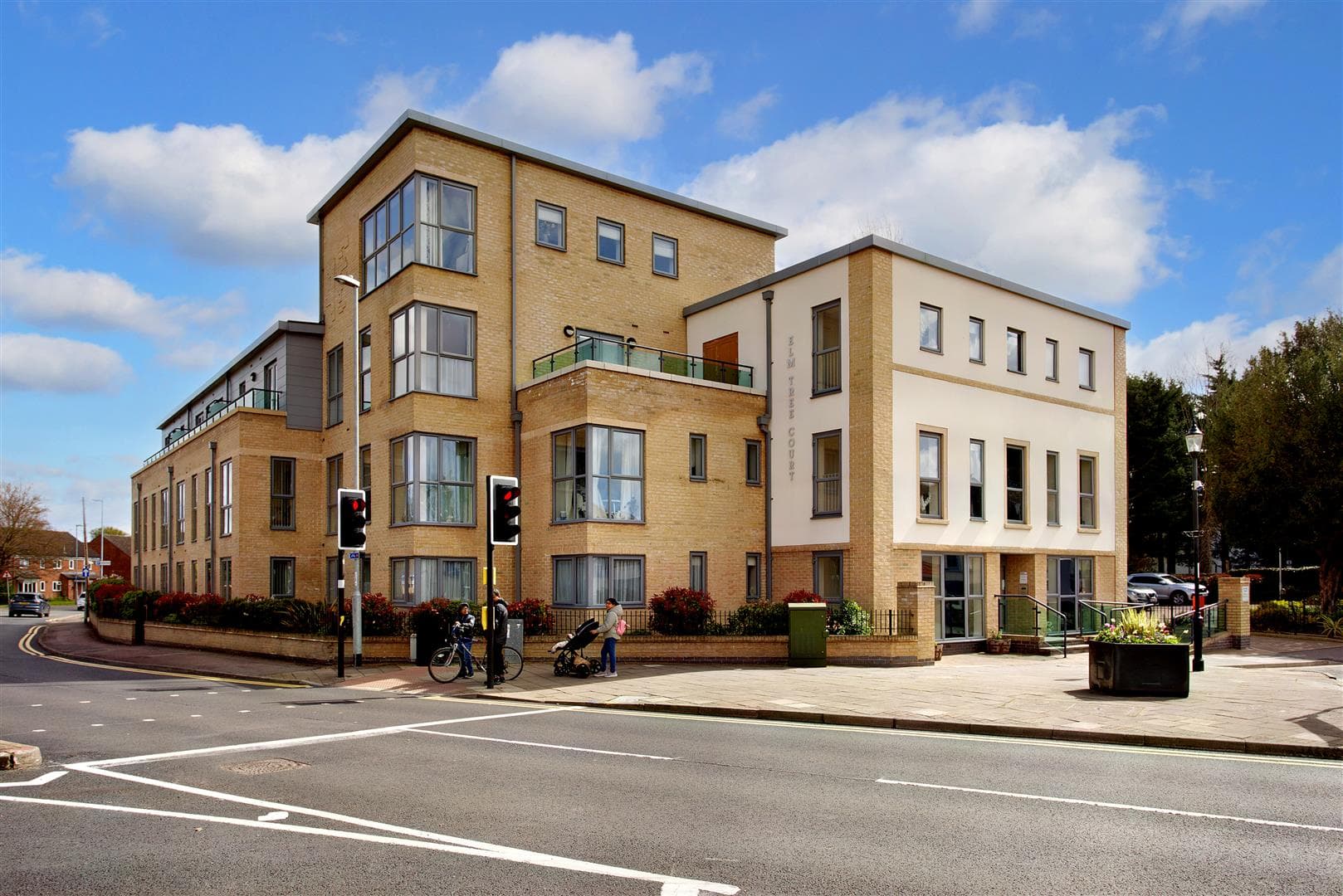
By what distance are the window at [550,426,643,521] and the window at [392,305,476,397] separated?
2895 mm

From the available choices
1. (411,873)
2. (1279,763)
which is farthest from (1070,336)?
(411,873)

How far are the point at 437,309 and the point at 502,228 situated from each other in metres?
2.89

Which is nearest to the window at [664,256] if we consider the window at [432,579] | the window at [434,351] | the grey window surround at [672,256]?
the grey window surround at [672,256]

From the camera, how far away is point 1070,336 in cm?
3047

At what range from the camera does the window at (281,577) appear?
31.5 metres

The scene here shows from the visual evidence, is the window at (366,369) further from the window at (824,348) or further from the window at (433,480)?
the window at (824,348)

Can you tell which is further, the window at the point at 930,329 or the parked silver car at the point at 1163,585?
the parked silver car at the point at 1163,585

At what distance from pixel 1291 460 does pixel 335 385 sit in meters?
31.4

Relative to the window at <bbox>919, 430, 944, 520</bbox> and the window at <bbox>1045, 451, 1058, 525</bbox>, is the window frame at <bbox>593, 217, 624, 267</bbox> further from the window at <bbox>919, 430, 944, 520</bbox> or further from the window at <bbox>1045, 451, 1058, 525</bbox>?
the window at <bbox>1045, 451, 1058, 525</bbox>

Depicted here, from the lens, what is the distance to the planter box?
15.9 meters

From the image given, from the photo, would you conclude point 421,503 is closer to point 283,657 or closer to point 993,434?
point 283,657

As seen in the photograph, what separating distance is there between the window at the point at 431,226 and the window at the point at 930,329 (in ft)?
37.0

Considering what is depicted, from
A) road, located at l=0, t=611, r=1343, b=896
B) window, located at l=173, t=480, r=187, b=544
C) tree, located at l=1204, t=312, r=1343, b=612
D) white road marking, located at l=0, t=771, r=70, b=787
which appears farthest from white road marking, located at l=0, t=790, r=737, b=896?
tree, located at l=1204, t=312, r=1343, b=612

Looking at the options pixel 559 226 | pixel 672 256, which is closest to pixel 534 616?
pixel 559 226
